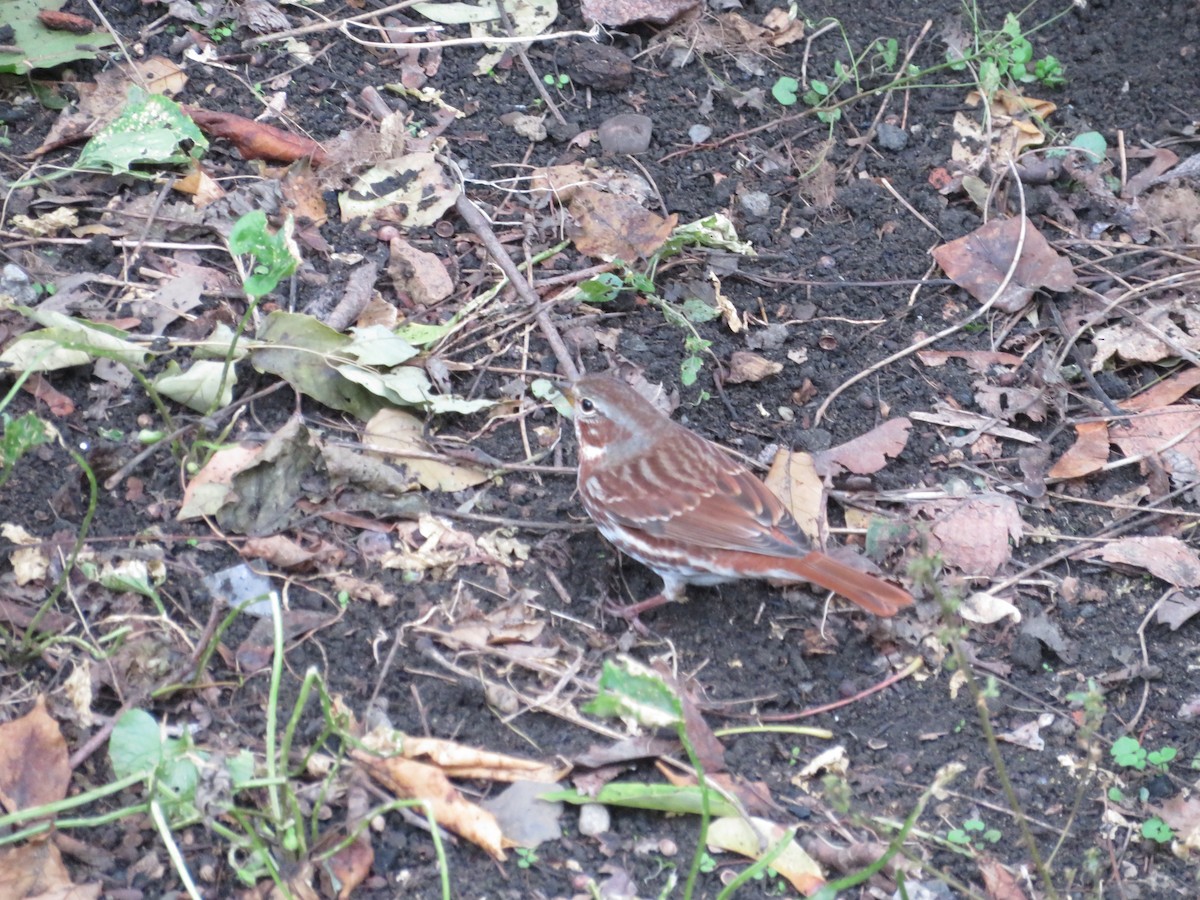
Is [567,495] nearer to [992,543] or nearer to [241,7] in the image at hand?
[992,543]

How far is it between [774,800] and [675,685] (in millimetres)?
525

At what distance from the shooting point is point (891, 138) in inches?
261

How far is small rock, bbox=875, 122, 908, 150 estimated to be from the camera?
21.7 feet

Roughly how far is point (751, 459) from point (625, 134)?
1941 mm

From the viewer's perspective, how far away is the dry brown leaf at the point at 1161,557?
5.06 meters

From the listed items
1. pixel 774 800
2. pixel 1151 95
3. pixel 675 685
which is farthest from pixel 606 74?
pixel 774 800

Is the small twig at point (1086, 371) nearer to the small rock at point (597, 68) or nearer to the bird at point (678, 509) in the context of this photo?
the bird at point (678, 509)

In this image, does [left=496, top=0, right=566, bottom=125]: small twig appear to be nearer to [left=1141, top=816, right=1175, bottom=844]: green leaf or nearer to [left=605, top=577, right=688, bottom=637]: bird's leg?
[left=605, top=577, right=688, bottom=637]: bird's leg

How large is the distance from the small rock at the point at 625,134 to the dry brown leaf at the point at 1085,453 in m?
2.48

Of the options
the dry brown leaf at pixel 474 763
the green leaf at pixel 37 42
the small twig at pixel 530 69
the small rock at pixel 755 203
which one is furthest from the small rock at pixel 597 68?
the dry brown leaf at pixel 474 763

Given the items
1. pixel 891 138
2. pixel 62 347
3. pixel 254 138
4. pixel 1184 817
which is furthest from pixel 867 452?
pixel 62 347

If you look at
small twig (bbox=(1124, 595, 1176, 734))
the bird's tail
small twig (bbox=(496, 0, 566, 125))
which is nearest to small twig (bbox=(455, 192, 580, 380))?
small twig (bbox=(496, 0, 566, 125))

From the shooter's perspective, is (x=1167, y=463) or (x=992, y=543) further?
(x=1167, y=463)

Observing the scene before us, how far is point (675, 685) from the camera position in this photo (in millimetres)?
4461
